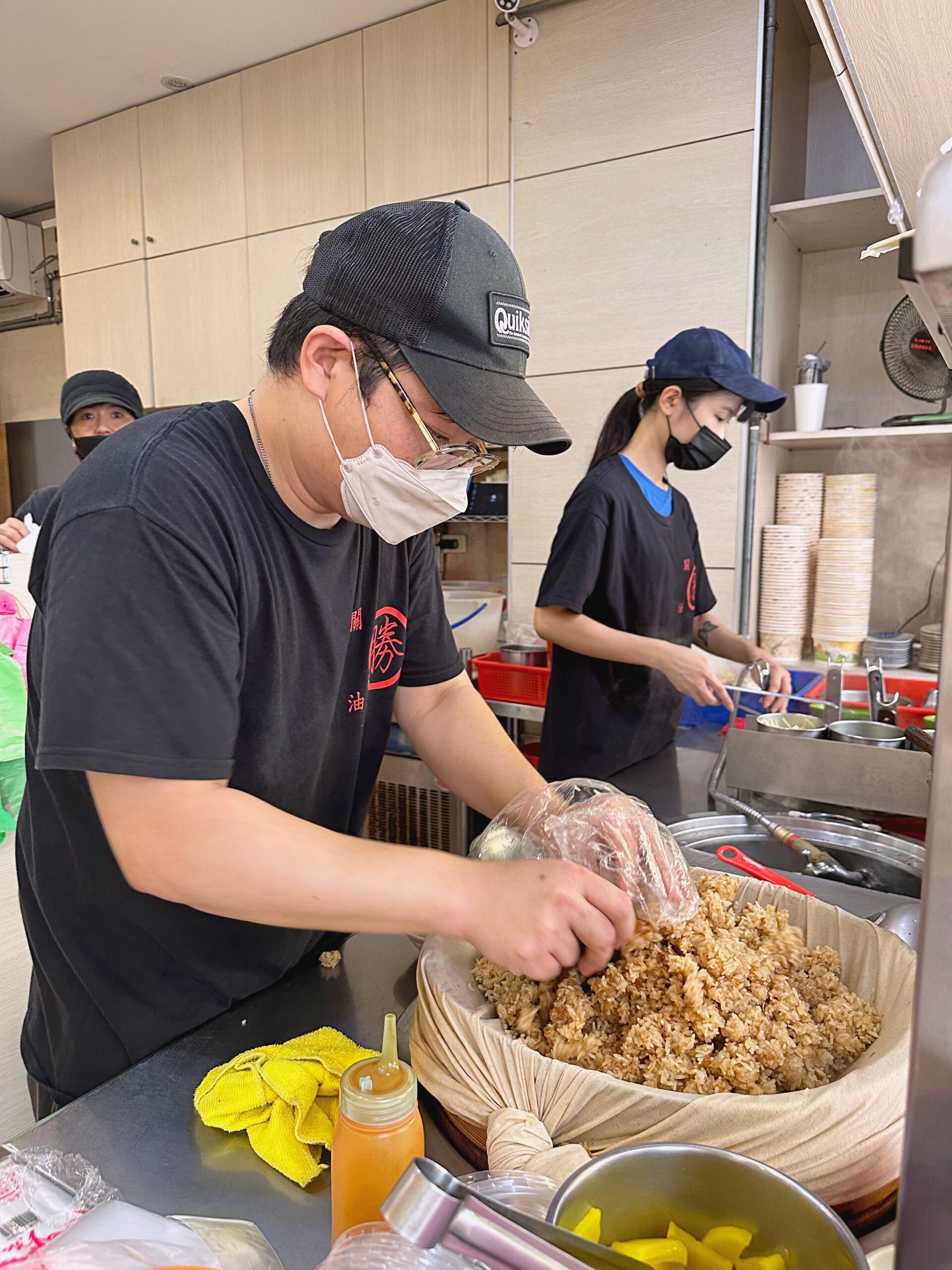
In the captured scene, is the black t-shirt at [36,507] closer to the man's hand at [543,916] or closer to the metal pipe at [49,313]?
the metal pipe at [49,313]

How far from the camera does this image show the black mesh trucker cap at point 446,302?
89 centimetres

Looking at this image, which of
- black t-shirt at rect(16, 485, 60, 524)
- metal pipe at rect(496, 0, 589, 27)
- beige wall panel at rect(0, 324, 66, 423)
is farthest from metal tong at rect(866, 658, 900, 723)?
beige wall panel at rect(0, 324, 66, 423)

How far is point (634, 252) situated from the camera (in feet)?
10.4

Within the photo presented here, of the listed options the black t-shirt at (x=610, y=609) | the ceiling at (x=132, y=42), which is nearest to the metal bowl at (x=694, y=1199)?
the black t-shirt at (x=610, y=609)

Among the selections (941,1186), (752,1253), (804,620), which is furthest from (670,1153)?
(804,620)

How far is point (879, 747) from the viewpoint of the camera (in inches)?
63.9

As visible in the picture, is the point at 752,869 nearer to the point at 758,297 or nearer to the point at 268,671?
the point at 268,671

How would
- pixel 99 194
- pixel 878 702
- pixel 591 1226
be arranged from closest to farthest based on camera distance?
pixel 591 1226, pixel 878 702, pixel 99 194

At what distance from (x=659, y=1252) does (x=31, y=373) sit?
6882mm

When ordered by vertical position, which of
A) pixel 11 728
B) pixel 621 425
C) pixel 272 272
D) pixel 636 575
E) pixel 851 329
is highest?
pixel 272 272

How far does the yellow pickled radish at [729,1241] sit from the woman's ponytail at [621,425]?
199 cm

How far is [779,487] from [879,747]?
5.94 feet

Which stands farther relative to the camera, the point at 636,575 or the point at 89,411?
the point at 89,411

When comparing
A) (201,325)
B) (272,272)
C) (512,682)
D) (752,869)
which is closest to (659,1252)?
(752,869)
